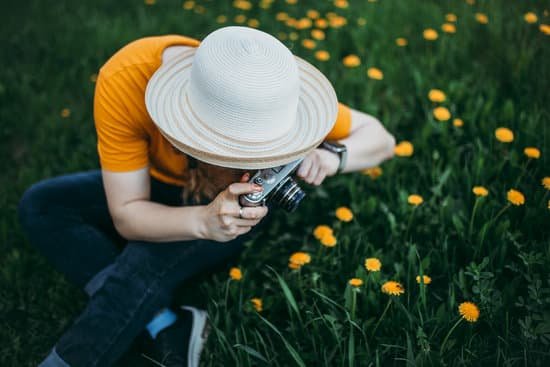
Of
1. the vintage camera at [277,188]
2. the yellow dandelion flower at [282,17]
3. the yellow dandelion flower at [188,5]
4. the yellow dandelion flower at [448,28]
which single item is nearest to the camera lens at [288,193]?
the vintage camera at [277,188]

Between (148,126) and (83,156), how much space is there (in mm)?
923

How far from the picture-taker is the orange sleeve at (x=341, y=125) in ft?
5.35

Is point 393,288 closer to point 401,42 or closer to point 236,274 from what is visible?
point 236,274

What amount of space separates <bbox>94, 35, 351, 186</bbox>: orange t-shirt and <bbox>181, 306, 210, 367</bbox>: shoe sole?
530 mm

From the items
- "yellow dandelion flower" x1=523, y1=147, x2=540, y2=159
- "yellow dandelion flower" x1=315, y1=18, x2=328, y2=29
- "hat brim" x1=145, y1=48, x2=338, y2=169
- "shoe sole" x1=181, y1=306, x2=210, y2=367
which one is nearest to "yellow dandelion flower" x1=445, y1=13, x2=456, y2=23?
"yellow dandelion flower" x1=315, y1=18, x2=328, y2=29

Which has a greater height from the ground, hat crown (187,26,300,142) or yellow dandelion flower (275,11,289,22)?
hat crown (187,26,300,142)

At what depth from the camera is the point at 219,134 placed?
3.82 ft

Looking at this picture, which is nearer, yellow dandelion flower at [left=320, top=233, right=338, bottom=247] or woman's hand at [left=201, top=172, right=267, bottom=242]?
woman's hand at [left=201, top=172, right=267, bottom=242]

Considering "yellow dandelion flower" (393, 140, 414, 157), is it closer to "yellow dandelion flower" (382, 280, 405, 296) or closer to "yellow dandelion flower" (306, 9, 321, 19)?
"yellow dandelion flower" (382, 280, 405, 296)

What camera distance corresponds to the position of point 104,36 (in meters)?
2.75

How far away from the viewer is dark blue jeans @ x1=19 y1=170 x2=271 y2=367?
1.42 meters

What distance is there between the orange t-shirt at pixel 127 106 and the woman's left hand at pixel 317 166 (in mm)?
400

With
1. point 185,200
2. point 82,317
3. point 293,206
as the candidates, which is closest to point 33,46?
point 185,200

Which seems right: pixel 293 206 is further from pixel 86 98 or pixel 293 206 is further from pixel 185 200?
pixel 86 98
